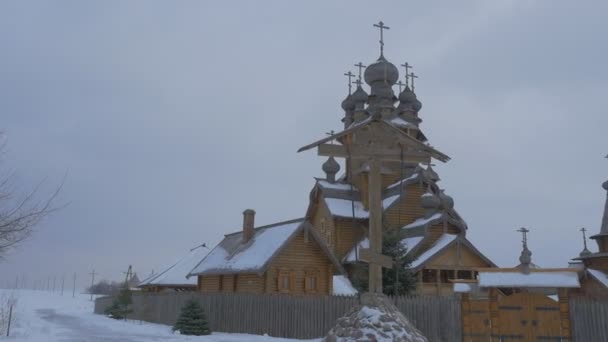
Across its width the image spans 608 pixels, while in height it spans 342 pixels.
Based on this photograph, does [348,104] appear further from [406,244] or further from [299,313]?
[299,313]

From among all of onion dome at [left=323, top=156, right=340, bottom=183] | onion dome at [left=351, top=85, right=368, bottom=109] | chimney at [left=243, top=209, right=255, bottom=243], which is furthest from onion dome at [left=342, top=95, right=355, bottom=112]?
chimney at [left=243, top=209, right=255, bottom=243]

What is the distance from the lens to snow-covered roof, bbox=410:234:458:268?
28.6 metres

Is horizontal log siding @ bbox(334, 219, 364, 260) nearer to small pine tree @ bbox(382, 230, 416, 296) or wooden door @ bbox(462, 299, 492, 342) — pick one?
small pine tree @ bbox(382, 230, 416, 296)

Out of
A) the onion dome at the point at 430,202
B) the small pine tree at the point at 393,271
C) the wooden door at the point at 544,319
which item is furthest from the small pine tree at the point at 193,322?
the onion dome at the point at 430,202

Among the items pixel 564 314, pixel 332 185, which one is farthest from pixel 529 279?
pixel 332 185

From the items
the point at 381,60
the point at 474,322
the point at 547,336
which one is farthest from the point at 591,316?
the point at 381,60

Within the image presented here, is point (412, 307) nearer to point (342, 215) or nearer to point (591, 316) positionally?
point (591, 316)

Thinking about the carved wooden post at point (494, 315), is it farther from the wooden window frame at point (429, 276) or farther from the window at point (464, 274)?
the wooden window frame at point (429, 276)

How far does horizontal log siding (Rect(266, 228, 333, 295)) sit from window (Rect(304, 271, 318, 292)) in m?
0.12

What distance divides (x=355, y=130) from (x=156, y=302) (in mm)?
23304

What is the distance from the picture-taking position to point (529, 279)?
16969 mm

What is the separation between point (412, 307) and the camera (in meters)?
19.1

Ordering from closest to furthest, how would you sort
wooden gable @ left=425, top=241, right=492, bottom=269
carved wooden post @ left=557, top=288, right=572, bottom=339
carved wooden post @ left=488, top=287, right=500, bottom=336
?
carved wooden post @ left=557, top=288, right=572, bottom=339, carved wooden post @ left=488, top=287, right=500, bottom=336, wooden gable @ left=425, top=241, right=492, bottom=269

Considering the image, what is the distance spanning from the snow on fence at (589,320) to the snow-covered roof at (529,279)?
719 mm
